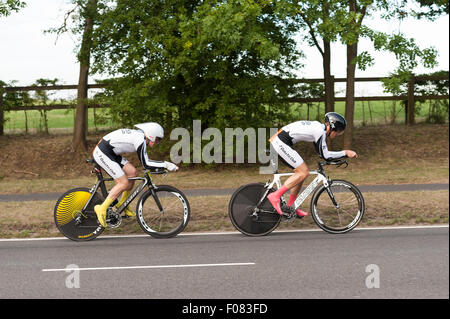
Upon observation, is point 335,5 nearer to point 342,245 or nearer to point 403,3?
point 403,3

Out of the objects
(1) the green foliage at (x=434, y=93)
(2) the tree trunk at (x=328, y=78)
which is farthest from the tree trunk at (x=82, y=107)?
(1) the green foliage at (x=434, y=93)

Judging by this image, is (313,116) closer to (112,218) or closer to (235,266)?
(112,218)

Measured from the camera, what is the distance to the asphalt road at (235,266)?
6004 millimetres

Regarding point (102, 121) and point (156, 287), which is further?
point (102, 121)

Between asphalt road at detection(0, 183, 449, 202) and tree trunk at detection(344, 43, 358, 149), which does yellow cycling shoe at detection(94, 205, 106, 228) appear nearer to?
asphalt road at detection(0, 183, 449, 202)

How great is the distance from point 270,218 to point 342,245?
117cm

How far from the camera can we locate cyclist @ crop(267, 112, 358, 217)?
8570mm

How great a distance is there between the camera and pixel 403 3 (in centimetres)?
2036

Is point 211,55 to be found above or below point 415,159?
above

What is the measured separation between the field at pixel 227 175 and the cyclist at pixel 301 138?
134 cm

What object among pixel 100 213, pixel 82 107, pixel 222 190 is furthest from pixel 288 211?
pixel 82 107

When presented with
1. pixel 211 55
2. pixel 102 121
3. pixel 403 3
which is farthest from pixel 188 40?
pixel 403 3

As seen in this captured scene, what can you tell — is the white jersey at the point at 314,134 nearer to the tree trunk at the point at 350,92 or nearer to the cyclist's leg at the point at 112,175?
the cyclist's leg at the point at 112,175

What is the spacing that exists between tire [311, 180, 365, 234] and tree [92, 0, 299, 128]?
782 cm
